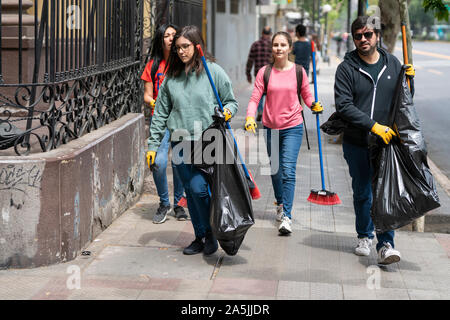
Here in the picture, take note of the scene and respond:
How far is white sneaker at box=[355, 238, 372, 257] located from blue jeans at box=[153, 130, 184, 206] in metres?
1.82

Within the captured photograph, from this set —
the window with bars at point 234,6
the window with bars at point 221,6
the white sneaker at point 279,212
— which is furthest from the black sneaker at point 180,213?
the window with bars at point 234,6

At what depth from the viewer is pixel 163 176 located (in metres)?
7.07

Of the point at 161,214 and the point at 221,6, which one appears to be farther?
the point at 221,6

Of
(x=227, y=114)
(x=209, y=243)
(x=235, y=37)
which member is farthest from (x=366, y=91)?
(x=235, y=37)

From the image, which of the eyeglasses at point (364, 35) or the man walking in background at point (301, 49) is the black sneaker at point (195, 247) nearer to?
the eyeglasses at point (364, 35)

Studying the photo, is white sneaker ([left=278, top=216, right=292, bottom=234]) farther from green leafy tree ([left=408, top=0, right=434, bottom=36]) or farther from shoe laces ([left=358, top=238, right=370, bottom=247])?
green leafy tree ([left=408, top=0, right=434, bottom=36])

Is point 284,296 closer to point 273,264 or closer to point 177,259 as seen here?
point 273,264

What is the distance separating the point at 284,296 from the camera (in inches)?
194

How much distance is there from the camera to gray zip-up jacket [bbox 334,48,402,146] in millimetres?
5574

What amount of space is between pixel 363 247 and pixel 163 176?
81.3 inches

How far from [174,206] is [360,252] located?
2023mm

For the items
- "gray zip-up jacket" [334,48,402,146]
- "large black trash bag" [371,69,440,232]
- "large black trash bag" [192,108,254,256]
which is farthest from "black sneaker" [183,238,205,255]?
"gray zip-up jacket" [334,48,402,146]

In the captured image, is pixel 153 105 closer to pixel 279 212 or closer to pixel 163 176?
pixel 163 176

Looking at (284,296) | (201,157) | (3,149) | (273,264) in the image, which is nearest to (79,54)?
(3,149)
